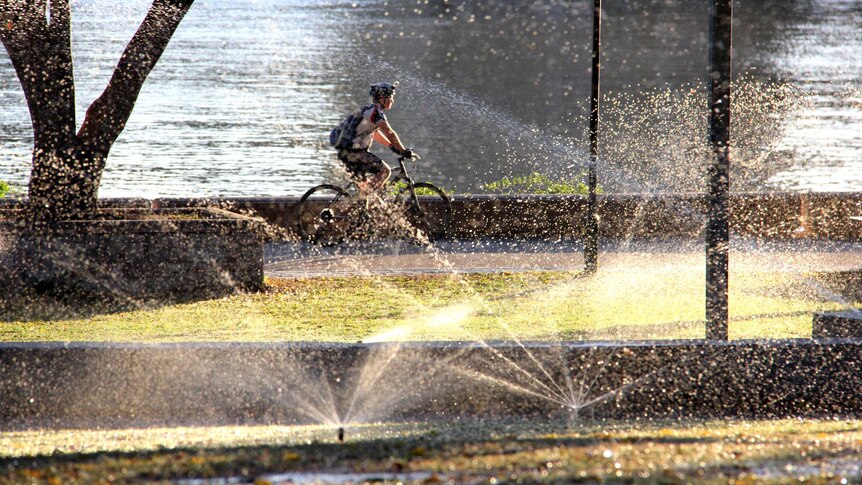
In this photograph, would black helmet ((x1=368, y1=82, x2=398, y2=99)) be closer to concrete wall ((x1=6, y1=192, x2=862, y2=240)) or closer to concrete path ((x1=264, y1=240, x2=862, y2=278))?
concrete path ((x1=264, y1=240, x2=862, y2=278))

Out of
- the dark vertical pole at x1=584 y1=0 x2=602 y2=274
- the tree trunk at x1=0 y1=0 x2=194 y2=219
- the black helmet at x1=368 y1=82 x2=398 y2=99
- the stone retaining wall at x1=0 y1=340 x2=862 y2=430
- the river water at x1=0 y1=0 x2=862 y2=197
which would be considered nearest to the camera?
the stone retaining wall at x1=0 y1=340 x2=862 y2=430

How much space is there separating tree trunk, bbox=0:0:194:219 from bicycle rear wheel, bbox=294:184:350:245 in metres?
2.85

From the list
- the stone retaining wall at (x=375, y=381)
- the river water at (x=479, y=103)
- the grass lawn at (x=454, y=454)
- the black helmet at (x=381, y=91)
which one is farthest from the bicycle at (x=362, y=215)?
the grass lawn at (x=454, y=454)

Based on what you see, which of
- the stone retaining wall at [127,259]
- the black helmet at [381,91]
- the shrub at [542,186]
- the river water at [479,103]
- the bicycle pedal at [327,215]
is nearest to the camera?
the stone retaining wall at [127,259]

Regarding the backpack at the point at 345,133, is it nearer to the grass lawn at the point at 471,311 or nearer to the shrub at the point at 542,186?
the grass lawn at the point at 471,311

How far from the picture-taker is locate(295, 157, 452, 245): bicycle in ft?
41.0

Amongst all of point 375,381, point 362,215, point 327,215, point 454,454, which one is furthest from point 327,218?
point 454,454

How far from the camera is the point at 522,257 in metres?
11.7

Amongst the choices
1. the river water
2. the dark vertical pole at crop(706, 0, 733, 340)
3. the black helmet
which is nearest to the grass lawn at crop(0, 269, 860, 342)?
the dark vertical pole at crop(706, 0, 733, 340)

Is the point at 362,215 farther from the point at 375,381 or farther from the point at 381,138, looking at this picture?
the point at 375,381

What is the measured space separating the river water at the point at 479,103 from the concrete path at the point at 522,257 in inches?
105

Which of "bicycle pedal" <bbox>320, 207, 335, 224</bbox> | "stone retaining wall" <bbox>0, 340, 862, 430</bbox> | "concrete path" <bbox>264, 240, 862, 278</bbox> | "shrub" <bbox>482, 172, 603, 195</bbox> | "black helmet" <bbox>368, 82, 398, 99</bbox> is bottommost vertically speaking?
"shrub" <bbox>482, 172, 603, 195</bbox>

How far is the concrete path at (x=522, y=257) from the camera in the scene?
10.9 m

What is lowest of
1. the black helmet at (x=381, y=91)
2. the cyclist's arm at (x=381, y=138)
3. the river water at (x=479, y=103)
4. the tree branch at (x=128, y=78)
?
the river water at (x=479, y=103)
